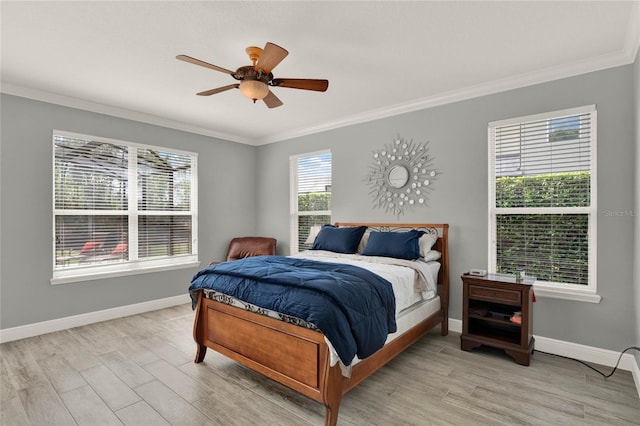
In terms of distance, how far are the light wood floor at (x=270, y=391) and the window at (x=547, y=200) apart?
33.6 inches

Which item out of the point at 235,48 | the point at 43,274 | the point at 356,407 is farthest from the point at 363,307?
the point at 43,274

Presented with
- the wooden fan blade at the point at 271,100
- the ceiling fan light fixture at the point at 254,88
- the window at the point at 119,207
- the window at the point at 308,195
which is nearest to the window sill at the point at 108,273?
the window at the point at 119,207

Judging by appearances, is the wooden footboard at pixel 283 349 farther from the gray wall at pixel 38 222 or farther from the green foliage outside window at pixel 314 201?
the green foliage outside window at pixel 314 201

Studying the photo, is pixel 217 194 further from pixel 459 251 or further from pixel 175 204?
pixel 459 251

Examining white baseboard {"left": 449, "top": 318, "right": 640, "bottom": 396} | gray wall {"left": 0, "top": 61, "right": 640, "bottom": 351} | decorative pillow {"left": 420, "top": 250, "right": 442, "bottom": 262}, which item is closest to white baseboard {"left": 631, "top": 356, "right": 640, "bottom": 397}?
white baseboard {"left": 449, "top": 318, "right": 640, "bottom": 396}

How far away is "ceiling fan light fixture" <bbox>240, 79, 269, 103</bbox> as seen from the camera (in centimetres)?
258

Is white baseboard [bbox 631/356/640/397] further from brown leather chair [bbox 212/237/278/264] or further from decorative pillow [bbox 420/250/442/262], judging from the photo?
brown leather chair [bbox 212/237/278/264]

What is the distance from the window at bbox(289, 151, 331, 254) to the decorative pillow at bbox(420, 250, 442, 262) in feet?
5.67

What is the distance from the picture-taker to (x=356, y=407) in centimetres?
227

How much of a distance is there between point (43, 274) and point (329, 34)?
12.9 ft

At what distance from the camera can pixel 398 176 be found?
4.20 meters

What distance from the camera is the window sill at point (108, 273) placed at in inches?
151

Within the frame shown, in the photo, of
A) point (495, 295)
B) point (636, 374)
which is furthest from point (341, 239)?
point (636, 374)

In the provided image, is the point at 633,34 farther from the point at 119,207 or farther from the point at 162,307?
the point at 162,307
